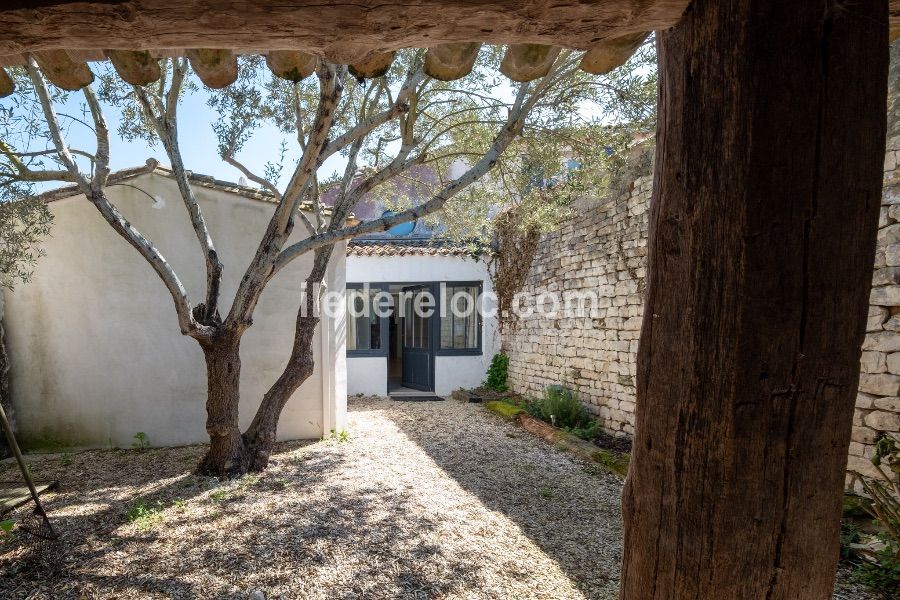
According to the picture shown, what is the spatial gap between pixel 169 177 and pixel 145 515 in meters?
3.89

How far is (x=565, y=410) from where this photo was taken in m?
6.53

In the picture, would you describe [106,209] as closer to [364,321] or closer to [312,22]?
[312,22]

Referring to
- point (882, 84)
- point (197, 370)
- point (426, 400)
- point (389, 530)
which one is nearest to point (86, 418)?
point (197, 370)

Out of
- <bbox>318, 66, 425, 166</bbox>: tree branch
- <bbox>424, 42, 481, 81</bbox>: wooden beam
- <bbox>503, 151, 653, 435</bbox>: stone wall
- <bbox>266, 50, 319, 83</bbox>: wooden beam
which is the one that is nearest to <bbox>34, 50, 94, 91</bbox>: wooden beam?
<bbox>266, 50, 319, 83</bbox>: wooden beam

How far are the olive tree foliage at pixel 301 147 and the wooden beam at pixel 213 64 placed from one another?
91.7 inches

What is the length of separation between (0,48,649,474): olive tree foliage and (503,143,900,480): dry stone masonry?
141cm

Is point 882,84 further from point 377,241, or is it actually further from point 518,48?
point 377,241

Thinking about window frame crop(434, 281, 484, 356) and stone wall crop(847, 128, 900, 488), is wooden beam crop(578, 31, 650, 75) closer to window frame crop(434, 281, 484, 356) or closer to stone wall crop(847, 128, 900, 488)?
stone wall crop(847, 128, 900, 488)

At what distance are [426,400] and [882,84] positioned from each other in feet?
28.5

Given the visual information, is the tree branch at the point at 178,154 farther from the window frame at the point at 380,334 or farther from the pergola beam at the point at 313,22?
the window frame at the point at 380,334

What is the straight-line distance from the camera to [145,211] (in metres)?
5.48

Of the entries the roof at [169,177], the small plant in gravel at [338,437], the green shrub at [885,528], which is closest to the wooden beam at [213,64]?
the green shrub at [885,528]

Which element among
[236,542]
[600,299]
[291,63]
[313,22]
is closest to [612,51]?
[313,22]

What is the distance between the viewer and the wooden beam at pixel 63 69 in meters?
1.24
